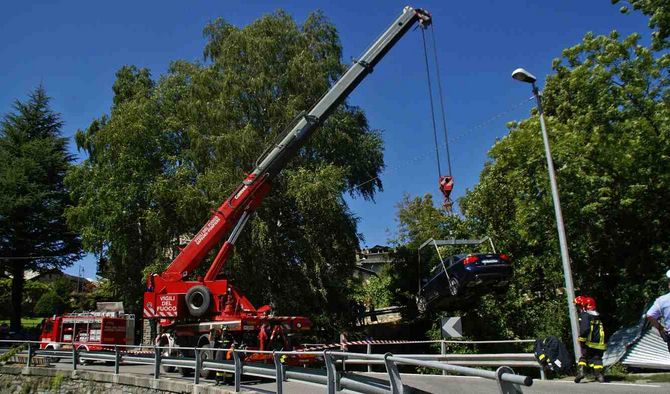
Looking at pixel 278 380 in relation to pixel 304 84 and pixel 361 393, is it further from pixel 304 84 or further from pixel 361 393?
pixel 304 84

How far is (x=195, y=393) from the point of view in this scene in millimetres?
10312

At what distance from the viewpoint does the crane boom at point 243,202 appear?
16031mm

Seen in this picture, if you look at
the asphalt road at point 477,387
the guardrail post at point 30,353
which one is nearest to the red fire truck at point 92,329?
the guardrail post at point 30,353

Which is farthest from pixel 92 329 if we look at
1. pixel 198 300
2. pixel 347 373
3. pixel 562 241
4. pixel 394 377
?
pixel 394 377

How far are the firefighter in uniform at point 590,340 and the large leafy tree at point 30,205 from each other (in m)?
36.4

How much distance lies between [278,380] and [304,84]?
60.8 feet

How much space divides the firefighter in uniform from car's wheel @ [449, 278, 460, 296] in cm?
649

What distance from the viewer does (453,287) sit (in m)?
16.9

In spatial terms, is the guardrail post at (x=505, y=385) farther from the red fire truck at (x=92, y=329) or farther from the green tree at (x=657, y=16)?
the red fire truck at (x=92, y=329)

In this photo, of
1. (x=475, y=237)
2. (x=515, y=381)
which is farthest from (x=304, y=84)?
(x=515, y=381)

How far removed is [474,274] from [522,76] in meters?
5.86

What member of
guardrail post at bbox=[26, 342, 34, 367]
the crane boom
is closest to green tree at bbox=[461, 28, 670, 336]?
the crane boom

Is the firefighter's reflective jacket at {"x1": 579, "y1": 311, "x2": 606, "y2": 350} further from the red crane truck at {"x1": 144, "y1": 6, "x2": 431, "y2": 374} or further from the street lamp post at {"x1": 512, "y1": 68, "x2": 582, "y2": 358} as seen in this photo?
the red crane truck at {"x1": 144, "y1": 6, "x2": 431, "y2": 374}

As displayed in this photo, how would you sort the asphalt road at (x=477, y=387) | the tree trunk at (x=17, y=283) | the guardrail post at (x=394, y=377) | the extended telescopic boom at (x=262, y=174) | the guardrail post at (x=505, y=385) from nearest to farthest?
the guardrail post at (x=505, y=385)
the asphalt road at (x=477, y=387)
the guardrail post at (x=394, y=377)
the extended telescopic boom at (x=262, y=174)
the tree trunk at (x=17, y=283)
